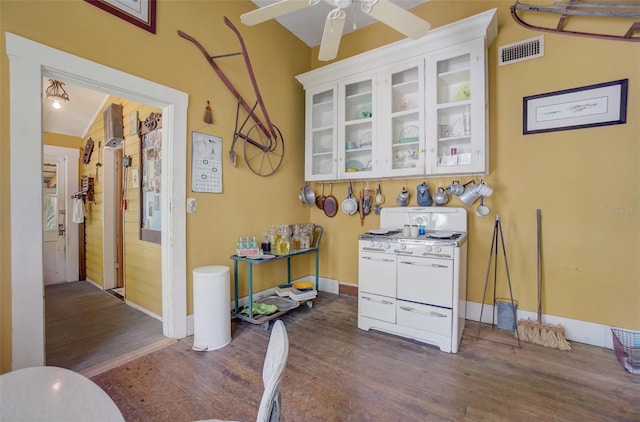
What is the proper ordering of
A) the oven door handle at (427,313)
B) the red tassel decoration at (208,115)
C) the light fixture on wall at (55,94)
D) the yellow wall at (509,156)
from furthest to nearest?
the light fixture on wall at (55,94)
the red tassel decoration at (208,115)
the oven door handle at (427,313)
the yellow wall at (509,156)

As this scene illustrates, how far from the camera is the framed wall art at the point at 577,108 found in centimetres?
213

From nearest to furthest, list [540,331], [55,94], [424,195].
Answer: [540,331]
[424,195]
[55,94]

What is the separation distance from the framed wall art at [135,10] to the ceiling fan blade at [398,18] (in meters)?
1.63

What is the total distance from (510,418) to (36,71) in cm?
326

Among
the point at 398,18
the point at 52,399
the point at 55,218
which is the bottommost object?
the point at 52,399

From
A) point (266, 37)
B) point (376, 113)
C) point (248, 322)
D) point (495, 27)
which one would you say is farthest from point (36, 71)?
point (495, 27)

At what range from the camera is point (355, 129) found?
10.6 ft

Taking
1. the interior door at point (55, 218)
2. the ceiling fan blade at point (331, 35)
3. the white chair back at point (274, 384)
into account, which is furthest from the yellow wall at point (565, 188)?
the interior door at point (55, 218)

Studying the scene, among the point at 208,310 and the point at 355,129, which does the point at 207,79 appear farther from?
the point at 208,310

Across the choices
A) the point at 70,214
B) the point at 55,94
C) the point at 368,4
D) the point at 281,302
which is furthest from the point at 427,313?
the point at 70,214

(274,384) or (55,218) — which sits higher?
(55,218)

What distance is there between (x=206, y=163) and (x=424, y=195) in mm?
2110

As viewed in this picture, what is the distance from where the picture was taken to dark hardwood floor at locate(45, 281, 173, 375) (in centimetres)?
207

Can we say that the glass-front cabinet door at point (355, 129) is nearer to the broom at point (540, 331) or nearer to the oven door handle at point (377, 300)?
the oven door handle at point (377, 300)
